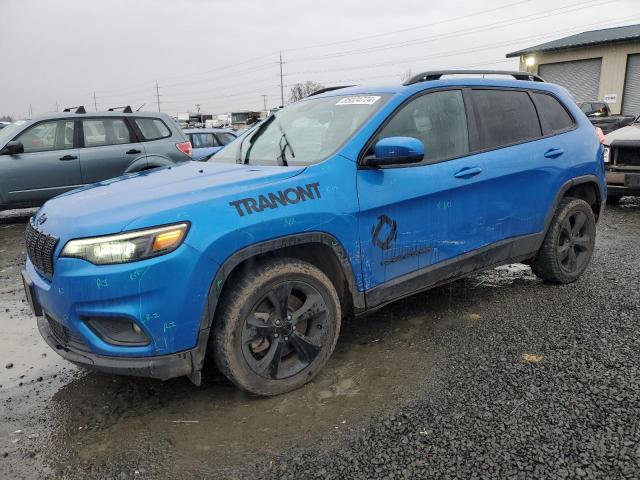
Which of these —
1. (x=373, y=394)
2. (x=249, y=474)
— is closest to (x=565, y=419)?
(x=373, y=394)

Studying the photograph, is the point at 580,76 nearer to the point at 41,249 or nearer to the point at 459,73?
the point at 459,73

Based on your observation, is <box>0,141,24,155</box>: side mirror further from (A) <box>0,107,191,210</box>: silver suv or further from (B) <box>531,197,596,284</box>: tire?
(B) <box>531,197,596,284</box>: tire

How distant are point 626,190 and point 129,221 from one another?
791cm

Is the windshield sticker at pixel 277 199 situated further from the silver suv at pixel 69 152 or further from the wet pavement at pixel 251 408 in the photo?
the silver suv at pixel 69 152

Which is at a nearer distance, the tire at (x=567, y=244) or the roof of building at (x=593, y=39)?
the tire at (x=567, y=244)

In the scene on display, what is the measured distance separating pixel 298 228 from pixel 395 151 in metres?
0.75

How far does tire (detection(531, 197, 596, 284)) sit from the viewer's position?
4.34 m

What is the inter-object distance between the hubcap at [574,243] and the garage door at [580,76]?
87.2 ft

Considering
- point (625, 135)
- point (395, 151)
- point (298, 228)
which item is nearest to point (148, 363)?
point (298, 228)

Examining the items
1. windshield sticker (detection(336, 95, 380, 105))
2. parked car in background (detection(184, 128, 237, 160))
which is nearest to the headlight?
windshield sticker (detection(336, 95, 380, 105))

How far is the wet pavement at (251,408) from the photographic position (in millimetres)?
2354

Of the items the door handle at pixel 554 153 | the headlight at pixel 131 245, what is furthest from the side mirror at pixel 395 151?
the door handle at pixel 554 153

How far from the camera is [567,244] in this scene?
4508mm

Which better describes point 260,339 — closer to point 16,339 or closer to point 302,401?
point 302,401
